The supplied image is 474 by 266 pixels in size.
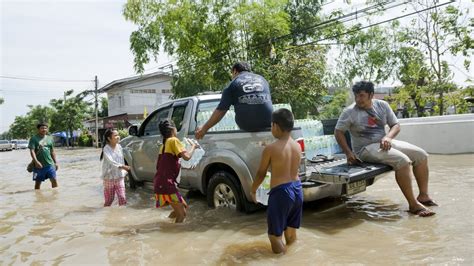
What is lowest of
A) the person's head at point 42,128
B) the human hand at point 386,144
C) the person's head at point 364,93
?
the human hand at point 386,144

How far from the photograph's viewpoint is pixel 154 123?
7141mm

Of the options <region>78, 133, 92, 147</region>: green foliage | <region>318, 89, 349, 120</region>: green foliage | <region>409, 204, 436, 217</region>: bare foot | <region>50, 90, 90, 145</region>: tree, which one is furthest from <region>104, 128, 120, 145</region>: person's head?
<region>50, 90, 90, 145</region>: tree

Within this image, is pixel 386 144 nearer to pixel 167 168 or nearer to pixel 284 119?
pixel 284 119

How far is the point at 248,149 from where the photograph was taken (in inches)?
193

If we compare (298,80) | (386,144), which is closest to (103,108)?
(298,80)

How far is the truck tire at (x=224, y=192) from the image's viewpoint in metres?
5.17

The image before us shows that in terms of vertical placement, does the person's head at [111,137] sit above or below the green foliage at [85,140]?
above

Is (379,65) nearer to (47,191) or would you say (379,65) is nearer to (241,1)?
(241,1)

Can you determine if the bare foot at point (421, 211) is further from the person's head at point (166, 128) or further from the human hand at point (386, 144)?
the person's head at point (166, 128)

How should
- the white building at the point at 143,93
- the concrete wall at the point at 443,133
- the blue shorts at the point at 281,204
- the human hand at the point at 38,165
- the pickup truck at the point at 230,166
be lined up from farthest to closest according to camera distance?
the white building at the point at 143,93, the concrete wall at the point at 443,133, the human hand at the point at 38,165, the pickup truck at the point at 230,166, the blue shorts at the point at 281,204

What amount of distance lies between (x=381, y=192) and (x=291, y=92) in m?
8.89

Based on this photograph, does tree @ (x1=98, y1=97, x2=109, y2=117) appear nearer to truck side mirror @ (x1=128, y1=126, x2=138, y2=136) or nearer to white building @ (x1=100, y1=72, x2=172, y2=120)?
white building @ (x1=100, y1=72, x2=172, y2=120)

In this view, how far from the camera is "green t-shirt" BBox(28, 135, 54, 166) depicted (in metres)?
8.27

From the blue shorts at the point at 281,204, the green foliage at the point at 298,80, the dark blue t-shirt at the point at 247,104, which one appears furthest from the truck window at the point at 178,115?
Result: the green foliage at the point at 298,80
